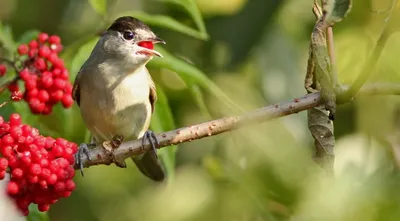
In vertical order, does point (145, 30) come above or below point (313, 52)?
below

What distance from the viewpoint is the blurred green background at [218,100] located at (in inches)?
184

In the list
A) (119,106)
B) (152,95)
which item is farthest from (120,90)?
(152,95)

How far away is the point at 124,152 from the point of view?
13.1 feet

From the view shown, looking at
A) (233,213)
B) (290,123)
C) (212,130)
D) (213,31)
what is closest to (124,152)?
(212,130)

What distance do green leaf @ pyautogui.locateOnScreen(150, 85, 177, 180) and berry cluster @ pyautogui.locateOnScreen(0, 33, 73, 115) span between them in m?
0.49

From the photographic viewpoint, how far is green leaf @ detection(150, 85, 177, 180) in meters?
4.96

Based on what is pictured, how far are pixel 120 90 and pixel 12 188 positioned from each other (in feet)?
6.18

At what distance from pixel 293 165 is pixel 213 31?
3059 millimetres

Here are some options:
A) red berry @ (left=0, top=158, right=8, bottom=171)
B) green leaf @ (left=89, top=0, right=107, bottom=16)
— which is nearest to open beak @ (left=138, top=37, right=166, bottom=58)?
green leaf @ (left=89, top=0, right=107, bottom=16)

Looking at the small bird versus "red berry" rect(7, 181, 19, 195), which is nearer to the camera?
"red berry" rect(7, 181, 19, 195)

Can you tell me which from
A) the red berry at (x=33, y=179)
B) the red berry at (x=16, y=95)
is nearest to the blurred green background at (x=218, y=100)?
the red berry at (x=16, y=95)

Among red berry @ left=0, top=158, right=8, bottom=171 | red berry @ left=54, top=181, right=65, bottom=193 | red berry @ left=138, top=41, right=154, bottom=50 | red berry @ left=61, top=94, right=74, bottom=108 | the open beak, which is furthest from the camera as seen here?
red berry @ left=138, top=41, right=154, bottom=50

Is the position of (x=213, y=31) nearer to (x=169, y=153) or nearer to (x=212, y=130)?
(x=169, y=153)

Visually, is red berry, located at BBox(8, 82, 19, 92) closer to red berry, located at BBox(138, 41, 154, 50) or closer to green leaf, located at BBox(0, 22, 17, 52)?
green leaf, located at BBox(0, 22, 17, 52)
